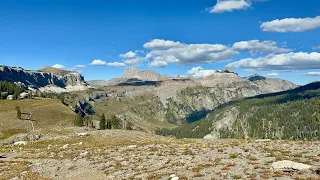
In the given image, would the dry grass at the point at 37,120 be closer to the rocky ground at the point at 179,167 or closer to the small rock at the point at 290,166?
the rocky ground at the point at 179,167

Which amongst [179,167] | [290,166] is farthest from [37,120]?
[290,166]

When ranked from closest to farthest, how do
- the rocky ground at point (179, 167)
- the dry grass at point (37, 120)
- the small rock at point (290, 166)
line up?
the small rock at point (290, 166), the rocky ground at point (179, 167), the dry grass at point (37, 120)

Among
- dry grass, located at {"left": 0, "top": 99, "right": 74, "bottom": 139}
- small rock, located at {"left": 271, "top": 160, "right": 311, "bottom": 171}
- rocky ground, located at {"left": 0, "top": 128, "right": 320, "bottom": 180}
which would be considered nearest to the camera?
small rock, located at {"left": 271, "top": 160, "right": 311, "bottom": 171}

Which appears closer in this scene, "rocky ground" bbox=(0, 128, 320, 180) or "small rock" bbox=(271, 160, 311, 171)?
"small rock" bbox=(271, 160, 311, 171)

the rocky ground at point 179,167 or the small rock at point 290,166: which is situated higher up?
the small rock at point 290,166

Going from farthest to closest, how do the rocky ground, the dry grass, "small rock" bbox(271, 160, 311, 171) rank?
the dry grass < the rocky ground < "small rock" bbox(271, 160, 311, 171)

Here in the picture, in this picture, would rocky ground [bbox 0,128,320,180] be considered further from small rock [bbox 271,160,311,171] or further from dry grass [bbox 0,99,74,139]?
dry grass [bbox 0,99,74,139]

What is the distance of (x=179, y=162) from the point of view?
112ft

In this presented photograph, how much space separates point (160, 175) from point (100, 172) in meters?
9.65

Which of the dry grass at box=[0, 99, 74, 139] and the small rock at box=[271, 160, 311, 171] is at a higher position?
the small rock at box=[271, 160, 311, 171]

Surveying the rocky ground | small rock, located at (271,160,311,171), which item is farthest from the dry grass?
small rock, located at (271,160,311,171)

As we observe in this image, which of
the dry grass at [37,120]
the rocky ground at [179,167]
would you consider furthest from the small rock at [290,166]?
the dry grass at [37,120]

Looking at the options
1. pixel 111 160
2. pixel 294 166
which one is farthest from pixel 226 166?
pixel 111 160

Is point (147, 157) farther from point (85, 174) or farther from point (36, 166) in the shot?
point (36, 166)
